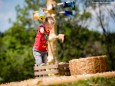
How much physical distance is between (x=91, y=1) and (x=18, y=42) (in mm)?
8805

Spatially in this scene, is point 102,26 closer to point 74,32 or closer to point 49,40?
point 74,32

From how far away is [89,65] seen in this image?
29.5 feet


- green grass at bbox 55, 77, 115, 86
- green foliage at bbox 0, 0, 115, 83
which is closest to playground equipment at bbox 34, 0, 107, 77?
green grass at bbox 55, 77, 115, 86

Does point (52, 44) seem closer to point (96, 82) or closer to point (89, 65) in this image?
point (89, 65)

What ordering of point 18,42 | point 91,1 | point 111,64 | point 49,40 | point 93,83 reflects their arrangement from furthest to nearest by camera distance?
1. point 18,42
2. point 111,64
3. point 91,1
4. point 49,40
5. point 93,83

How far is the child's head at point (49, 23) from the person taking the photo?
938cm

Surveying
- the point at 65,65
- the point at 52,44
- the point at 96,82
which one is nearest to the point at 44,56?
the point at 52,44

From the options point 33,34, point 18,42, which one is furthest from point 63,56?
point 18,42

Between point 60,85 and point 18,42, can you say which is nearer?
point 60,85

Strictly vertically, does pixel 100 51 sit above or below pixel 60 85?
below

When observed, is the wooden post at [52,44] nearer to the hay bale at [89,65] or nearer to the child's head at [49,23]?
the child's head at [49,23]

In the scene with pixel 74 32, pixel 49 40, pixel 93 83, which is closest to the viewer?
pixel 93 83

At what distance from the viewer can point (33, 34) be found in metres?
24.7

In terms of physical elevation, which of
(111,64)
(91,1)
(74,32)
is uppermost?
(91,1)
